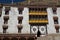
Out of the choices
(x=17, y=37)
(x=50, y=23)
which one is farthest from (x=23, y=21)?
(x=17, y=37)

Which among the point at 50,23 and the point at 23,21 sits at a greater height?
the point at 23,21

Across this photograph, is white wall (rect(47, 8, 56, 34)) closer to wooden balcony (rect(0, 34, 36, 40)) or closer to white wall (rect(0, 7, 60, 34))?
white wall (rect(0, 7, 60, 34))

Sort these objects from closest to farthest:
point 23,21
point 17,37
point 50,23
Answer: point 17,37
point 50,23
point 23,21

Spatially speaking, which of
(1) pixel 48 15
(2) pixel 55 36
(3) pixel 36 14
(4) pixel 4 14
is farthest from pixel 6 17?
(2) pixel 55 36

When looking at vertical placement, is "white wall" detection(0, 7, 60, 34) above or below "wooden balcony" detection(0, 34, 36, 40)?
above

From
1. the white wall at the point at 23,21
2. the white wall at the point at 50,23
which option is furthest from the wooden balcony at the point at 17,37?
the white wall at the point at 50,23

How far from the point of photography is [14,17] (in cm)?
5734

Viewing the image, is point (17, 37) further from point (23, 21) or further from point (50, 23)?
point (50, 23)

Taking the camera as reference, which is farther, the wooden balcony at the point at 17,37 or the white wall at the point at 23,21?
the white wall at the point at 23,21

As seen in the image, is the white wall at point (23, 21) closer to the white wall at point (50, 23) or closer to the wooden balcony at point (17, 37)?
the white wall at point (50, 23)

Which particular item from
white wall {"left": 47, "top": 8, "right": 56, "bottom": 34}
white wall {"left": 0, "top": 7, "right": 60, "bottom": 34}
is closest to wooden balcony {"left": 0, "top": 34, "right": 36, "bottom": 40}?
white wall {"left": 0, "top": 7, "right": 60, "bottom": 34}

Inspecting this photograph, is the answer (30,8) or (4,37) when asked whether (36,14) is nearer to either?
(30,8)

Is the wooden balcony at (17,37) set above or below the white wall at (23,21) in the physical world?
below

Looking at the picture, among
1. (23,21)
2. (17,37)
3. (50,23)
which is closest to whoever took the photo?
(17,37)
